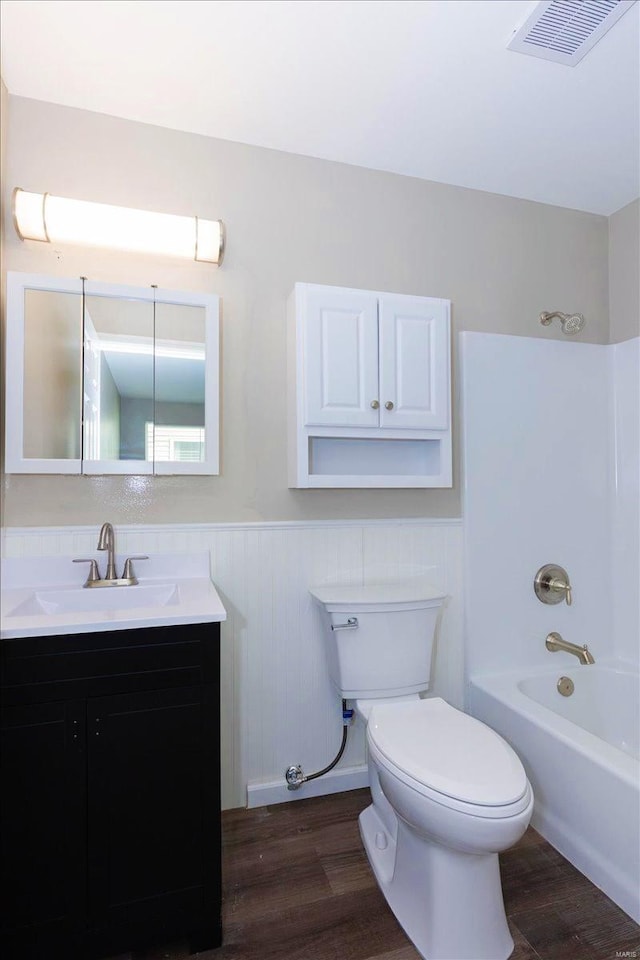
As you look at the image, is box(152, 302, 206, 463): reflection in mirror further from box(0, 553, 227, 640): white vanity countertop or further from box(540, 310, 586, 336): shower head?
box(540, 310, 586, 336): shower head

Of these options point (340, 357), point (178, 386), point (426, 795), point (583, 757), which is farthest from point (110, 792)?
point (340, 357)

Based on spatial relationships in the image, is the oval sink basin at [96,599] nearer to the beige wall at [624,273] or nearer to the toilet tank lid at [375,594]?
the toilet tank lid at [375,594]

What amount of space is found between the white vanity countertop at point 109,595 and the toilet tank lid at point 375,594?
0.40 meters

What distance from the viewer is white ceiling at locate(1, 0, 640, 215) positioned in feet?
4.60

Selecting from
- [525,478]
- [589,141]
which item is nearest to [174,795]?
[525,478]

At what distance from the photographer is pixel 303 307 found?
1.79 metres

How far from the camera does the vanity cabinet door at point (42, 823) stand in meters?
1.18

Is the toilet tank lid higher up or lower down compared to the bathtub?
higher up

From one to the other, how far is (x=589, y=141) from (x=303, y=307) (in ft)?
4.02

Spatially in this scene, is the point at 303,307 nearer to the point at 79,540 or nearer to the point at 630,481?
the point at 79,540

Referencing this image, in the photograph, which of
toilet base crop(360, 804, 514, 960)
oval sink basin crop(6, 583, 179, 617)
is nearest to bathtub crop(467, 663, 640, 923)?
toilet base crop(360, 804, 514, 960)

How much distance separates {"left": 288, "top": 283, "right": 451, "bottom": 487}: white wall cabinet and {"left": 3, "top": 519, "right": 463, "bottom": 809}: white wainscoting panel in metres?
0.26

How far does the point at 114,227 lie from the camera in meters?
1.69

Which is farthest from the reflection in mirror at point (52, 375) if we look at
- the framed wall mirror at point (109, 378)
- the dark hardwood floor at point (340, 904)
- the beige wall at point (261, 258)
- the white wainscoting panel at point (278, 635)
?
the dark hardwood floor at point (340, 904)
